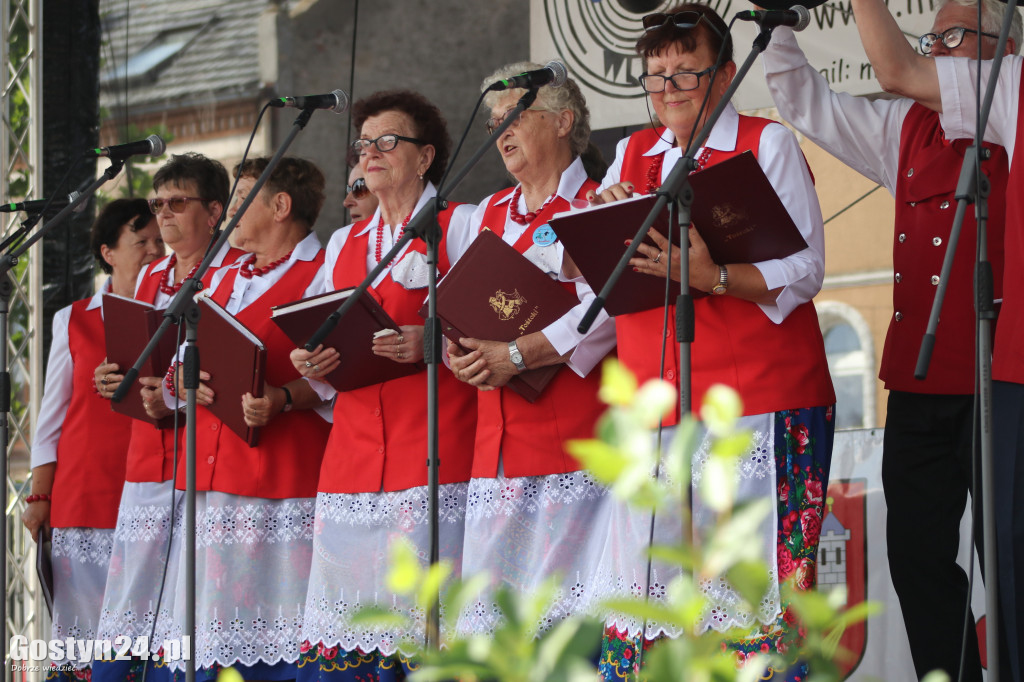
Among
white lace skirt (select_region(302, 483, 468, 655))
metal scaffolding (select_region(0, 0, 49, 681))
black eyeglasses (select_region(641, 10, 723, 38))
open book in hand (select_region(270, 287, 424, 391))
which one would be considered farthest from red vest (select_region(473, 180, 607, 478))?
metal scaffolding (select_region(0, 0, 49, 681))

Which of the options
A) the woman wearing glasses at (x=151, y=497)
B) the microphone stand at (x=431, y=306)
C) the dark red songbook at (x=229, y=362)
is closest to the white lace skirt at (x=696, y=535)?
the microphone stand at (x=431, y=306)

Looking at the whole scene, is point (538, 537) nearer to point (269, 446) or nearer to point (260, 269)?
point (269, 446)

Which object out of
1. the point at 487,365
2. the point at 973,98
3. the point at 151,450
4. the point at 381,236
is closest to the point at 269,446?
the point at 151,450

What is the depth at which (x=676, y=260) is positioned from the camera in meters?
2.65

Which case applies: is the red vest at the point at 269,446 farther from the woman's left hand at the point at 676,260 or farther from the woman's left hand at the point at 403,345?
the woman's left hand at the point at 676,260

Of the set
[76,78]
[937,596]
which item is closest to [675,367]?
[937,596]

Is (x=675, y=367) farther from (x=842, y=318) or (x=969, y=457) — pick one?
(x=842, y=318)

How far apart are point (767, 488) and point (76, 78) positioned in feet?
13.5

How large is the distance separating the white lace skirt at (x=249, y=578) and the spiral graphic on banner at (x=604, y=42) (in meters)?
1.94

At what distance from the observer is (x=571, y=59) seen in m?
4.71

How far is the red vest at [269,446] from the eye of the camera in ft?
12.4

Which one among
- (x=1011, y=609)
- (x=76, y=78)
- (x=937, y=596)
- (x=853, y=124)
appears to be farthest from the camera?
(x=76, y=78)

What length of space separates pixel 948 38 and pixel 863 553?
1.70 metres

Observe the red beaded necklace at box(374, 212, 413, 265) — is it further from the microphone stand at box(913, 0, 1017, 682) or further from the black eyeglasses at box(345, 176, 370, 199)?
the microphone stand at box(913, 0, 1017, 682)
